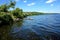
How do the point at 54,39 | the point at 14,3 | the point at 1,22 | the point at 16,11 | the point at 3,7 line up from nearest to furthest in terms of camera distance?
the point at 54,39 → the point at 1,22 → the point at 3,7 → the point at 14,3 → the point at 16,11

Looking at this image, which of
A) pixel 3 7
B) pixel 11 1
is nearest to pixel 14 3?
pixel 11 1

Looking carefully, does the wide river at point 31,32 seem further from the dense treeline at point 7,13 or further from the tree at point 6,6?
the tree at point 6,6

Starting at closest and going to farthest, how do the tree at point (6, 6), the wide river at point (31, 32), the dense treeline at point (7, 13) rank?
the wide river at point (31, 32)
the dense treeline at point (7, 13)
the tree at point (6, 6)

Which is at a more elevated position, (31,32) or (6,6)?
(6,6)

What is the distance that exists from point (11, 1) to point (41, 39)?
4985cm

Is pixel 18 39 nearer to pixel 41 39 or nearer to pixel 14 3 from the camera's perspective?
pixel 41 39

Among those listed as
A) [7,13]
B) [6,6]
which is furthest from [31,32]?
[6,6]

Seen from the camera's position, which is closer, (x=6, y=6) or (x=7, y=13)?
(x=7, y=13)

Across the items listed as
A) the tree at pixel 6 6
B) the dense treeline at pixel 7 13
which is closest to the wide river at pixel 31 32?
the dense treeline at pixel 7 13

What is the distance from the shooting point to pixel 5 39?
21.1 meters

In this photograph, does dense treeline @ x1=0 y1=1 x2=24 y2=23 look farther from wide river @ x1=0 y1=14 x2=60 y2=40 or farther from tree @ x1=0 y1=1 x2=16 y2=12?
wide river @ x1=0 y1=14 x2=60 y2=40

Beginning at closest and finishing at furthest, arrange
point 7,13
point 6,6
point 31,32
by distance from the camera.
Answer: point 31,32 → point 7,13 → point 6,6

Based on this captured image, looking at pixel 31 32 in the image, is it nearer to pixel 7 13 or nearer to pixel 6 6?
pixel 7 13

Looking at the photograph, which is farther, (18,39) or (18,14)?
(18,14)
